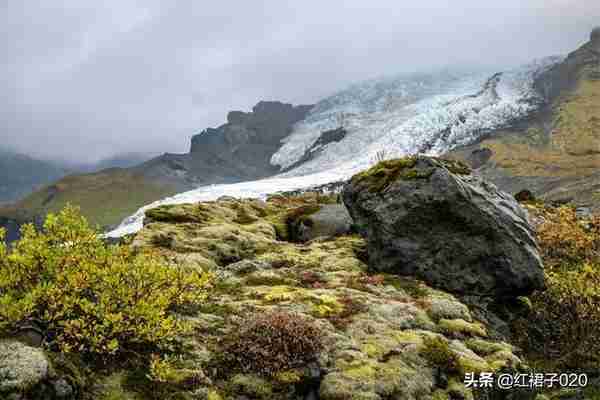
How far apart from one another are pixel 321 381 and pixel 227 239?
68.8ft

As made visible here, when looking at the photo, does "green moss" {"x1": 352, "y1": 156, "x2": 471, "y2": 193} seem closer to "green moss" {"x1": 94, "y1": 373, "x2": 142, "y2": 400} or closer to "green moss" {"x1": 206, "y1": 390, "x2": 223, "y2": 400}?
"green moss" {"x1": 206, "y1": 390, "x2": 223, "y2": 400}

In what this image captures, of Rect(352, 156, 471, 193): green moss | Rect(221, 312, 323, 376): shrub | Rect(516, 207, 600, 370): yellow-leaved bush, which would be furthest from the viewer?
Rect(352, 156, 471, 193): green moss

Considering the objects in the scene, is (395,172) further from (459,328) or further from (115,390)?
(115,390)

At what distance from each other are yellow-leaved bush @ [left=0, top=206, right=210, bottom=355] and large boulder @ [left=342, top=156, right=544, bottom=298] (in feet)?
57.2

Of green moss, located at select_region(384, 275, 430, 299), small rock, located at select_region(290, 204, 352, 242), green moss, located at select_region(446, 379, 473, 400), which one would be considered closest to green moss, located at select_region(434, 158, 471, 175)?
green moss, located at select_region(384, 275, 430, 299)

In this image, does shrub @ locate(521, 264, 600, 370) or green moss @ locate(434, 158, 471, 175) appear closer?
shrub @ locate(521, 264, 600, 370)

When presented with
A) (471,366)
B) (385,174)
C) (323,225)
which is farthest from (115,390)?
(323,225)

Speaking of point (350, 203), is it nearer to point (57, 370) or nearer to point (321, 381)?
point (321, 381)

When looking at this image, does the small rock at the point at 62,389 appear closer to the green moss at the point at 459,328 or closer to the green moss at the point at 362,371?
the green moss at the point at 362,371

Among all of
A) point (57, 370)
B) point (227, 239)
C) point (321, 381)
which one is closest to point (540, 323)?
point (321, 381)

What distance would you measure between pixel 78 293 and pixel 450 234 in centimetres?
2150

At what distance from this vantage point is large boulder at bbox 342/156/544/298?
95.2 ft

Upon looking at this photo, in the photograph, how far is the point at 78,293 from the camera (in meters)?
15.6

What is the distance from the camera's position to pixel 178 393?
14445mm
